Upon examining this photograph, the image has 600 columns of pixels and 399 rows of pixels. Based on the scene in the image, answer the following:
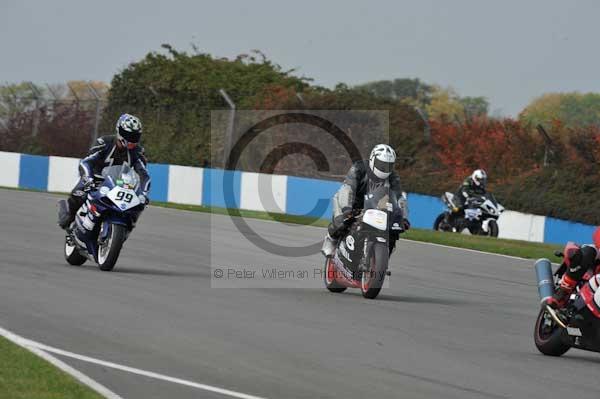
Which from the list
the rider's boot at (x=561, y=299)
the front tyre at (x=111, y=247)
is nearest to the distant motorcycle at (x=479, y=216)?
the front tyre at (x=111, y=247)

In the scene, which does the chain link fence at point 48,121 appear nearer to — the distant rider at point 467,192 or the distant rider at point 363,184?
the distant rider at point 467,192

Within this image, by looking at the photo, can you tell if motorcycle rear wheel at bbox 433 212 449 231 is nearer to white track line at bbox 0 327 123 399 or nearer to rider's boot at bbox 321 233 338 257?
rider's boot at bbox 321 233 338 257

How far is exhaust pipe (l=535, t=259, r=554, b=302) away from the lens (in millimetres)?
9805

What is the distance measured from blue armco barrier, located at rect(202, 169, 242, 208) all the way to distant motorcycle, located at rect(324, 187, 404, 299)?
1923 centimetres

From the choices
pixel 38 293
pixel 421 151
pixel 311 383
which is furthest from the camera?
pixel 421 151

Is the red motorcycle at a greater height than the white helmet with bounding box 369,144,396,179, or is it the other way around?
the white helmet with bounding box 369,144,396,179

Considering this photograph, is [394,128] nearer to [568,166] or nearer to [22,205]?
[568,166]

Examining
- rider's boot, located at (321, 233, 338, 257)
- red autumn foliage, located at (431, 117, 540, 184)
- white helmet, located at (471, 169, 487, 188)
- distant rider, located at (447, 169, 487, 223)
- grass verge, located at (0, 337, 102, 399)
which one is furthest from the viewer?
red autumn foliage, located at (431, 117, 540, 184)

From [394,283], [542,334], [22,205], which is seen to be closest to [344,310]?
[542,334]

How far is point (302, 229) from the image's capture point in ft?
80.3

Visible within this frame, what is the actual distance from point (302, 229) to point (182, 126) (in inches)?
627

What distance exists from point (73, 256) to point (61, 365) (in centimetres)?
673

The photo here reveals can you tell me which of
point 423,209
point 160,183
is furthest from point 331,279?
point 160,183

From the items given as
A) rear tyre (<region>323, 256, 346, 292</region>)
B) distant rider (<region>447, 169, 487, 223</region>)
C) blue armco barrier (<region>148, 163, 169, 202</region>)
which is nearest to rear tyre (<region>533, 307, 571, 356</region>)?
rear tyre (<region>323, 256, 346, 292</region>)
